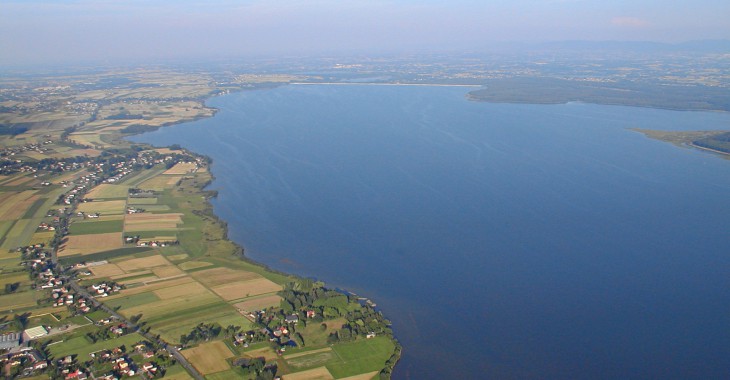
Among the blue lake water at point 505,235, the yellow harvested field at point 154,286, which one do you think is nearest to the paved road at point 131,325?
the yellow harvested field at point 154,286

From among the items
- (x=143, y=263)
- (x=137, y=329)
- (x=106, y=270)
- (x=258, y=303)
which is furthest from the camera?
(x=143, y=263)

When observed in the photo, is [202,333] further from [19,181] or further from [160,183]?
[19,181]

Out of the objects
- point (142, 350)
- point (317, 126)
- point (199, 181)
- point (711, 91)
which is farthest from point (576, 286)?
point (711, 91)

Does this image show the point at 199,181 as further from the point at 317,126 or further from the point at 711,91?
the point at 711,91

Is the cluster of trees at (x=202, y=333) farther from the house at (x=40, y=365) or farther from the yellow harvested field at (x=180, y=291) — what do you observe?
the house at (x=40, y=365)

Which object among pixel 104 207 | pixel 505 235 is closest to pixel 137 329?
pixel 104 207

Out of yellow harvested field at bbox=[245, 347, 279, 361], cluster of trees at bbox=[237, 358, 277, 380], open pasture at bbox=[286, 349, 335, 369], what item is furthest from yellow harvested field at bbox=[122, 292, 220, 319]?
open pasture at bbox=[286, 349, 335, 369]
